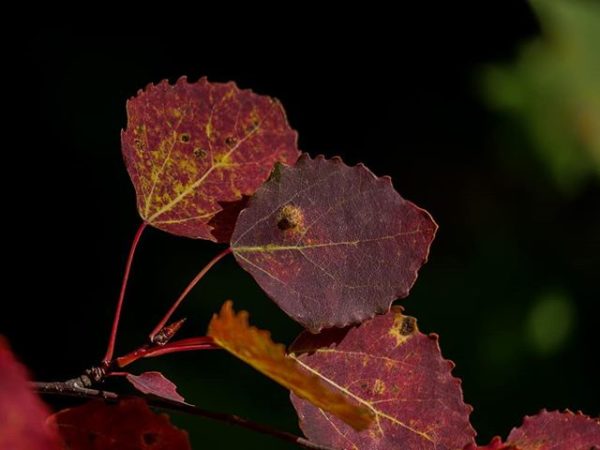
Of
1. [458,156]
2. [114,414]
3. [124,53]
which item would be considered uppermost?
[114,414]

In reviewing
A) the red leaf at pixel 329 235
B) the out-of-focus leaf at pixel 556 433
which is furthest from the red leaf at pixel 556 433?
the red leaf at pixel 329 235

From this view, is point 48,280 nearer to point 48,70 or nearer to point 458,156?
point 48,70

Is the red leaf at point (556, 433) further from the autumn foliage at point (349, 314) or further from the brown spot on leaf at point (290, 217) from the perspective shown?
the brown spot on leaf at point (290, 217)

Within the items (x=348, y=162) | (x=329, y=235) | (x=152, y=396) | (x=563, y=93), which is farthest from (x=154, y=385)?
(x=563, y=93)

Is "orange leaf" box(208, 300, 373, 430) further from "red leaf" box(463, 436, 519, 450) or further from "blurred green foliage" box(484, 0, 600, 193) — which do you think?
"blurred green foliage" box(484, 0, 600, 193)

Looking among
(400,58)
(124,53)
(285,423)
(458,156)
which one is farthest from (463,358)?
(124,53)

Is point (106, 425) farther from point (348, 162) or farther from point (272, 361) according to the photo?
point (348, 162)

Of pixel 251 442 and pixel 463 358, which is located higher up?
pixel 463 358
